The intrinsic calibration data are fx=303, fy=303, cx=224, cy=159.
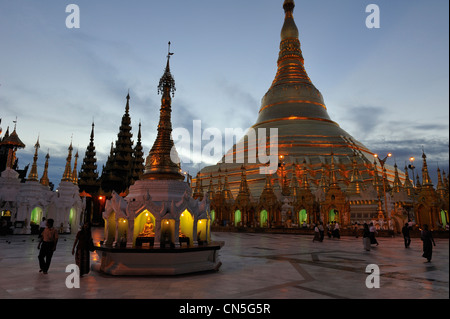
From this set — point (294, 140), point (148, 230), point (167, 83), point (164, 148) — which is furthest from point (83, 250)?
point (294, 140)

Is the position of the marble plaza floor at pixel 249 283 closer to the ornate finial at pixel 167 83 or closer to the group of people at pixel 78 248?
the group of people at pixel 78 248

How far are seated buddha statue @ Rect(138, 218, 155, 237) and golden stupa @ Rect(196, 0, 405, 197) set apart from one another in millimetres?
30024

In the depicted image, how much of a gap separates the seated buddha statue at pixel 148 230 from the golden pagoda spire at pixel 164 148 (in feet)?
5.98

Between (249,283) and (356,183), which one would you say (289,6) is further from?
(249,283)

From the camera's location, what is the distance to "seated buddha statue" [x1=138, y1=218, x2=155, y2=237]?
10344 millimetres

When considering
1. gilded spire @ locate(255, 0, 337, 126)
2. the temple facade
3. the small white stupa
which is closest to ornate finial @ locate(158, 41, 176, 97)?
the small white stupa

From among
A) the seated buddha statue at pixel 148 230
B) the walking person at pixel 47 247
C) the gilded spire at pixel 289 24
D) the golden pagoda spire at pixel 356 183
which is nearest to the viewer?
the walking person at pixel 47 247

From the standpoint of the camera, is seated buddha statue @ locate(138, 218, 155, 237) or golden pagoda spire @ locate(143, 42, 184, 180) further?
golden pagoda spire @ locate(143, 42, 184, 180)

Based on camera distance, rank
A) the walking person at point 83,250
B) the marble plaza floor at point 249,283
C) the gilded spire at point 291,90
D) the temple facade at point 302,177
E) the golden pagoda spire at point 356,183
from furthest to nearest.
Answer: the gilded spire at point 291,90, the golden pagoda spire at point 356,183, the temple facade at point 302,177, the walking person at point 83,250, the marble plaza floor at point 249,283

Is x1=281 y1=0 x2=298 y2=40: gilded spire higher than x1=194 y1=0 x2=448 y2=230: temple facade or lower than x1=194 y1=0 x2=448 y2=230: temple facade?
higher

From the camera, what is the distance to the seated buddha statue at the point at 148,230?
1034cm

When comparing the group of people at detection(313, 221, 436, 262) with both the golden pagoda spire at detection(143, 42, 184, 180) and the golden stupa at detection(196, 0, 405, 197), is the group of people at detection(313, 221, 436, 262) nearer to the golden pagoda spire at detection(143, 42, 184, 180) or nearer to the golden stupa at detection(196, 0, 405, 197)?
the golden pagoda spire at detection(143, 42, 184, 180)

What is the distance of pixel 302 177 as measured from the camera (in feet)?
134

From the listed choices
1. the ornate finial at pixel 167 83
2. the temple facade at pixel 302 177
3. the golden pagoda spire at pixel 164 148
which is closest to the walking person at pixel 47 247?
the golden pagoda spire at pixel 164 148
